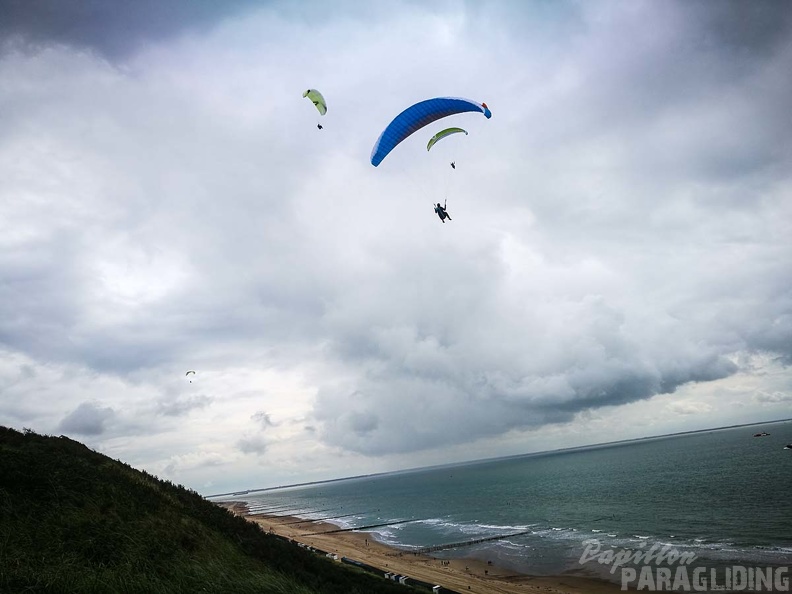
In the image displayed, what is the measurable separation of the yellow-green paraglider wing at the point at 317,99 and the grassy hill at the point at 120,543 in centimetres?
2620

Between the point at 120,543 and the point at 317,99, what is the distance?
94.6 feet

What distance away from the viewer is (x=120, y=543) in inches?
494

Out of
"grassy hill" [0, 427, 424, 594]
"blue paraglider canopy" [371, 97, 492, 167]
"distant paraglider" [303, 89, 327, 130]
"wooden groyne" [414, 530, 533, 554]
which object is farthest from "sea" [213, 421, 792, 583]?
"distant paraglider" [303, 89, 327, 130]

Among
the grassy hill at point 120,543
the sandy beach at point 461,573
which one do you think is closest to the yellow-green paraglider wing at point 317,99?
the grassy hill at point 120,543

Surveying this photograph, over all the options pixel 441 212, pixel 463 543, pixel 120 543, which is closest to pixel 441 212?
pixel 441 212

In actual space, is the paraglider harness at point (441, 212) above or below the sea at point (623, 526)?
above

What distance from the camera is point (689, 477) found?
86.7 meters

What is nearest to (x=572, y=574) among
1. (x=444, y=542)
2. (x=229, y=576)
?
(x=444, y=542)

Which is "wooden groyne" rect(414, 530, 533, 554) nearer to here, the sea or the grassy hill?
the sea

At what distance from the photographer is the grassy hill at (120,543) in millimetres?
10312

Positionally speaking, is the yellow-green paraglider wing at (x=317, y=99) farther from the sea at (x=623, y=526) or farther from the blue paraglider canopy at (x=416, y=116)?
the sea at (x=623, y=526)

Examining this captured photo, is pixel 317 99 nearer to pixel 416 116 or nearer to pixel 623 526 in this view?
pixel 416 116

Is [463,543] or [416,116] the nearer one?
[416,116]

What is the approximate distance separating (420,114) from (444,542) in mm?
53793
